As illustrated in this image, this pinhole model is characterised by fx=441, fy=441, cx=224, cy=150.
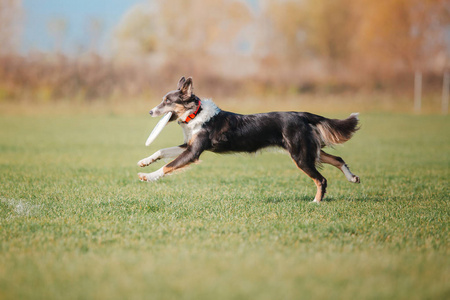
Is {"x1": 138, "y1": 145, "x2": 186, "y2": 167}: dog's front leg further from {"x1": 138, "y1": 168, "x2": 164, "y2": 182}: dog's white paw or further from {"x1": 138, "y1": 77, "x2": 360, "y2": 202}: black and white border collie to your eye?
{"x1": 138, "y1": 168, "x2": 164, "y2": 182}: dog's white paw

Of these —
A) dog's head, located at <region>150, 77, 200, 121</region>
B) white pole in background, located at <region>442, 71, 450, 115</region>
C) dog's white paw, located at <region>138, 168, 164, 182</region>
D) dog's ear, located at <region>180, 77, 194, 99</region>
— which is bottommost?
dog's white paw, located at <region>138, 168, 164, 182</region>

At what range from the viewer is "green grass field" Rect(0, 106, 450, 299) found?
3168 millimetres

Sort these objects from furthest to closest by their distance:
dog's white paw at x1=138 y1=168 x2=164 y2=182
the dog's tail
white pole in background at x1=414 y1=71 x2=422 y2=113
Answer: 1. white pole in background at x1=414 y1=71 x2=422 y2=113
2. the dog's tail
3. dog's white paw at x1=138 y1=168 x2=164 y2=182

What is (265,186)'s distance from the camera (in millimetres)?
7672

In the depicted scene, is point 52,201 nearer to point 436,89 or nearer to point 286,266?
point 286,266

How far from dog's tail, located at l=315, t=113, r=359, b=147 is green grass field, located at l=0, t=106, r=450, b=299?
906 millimetres

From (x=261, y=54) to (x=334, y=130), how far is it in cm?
3506

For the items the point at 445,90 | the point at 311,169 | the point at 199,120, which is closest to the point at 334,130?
the point at 311,169

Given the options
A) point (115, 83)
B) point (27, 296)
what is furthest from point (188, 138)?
point (115, 83)

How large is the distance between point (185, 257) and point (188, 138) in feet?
9.00

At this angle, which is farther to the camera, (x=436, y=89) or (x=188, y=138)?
(x=436, y=89)

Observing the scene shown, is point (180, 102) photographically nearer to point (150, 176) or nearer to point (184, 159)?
point (184, 159)

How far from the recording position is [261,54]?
4053 cm

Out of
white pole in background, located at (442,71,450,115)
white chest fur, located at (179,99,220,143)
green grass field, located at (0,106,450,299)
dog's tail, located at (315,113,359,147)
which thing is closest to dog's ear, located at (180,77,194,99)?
white chest fur, located at (179,99,220,143)
